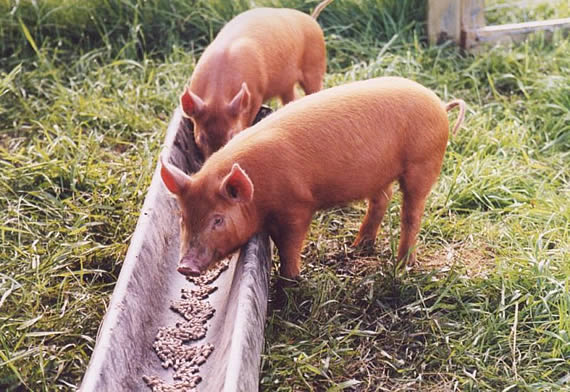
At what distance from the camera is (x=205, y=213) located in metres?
3.44

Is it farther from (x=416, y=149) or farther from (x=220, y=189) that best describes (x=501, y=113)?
(x=220, y=189)

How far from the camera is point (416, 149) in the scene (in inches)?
150

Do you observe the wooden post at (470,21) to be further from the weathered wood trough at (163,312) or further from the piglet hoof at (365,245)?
the weathered wood trough at (163,312)

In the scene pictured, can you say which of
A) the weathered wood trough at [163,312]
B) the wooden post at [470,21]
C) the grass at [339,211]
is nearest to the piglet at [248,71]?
the weathered wood trough at [163,312]

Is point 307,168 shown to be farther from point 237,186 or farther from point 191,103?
point 191,103

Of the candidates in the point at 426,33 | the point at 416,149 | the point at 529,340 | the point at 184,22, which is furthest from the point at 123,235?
the point at 426,33

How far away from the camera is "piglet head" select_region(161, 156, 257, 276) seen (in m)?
3.41

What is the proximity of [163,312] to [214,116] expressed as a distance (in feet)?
3.97

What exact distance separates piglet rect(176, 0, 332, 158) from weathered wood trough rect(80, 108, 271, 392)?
33 centimetres

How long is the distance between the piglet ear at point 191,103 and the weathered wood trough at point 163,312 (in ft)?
0.92

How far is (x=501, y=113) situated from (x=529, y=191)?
1099mm

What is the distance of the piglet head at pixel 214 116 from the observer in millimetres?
4324

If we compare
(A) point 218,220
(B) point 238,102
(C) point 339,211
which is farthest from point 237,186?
(C) point 339,211

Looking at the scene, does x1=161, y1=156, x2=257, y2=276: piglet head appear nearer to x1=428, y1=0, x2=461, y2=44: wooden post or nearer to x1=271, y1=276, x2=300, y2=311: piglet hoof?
x1=271, y1=276, x2=300, y2=311: piglet hoof
